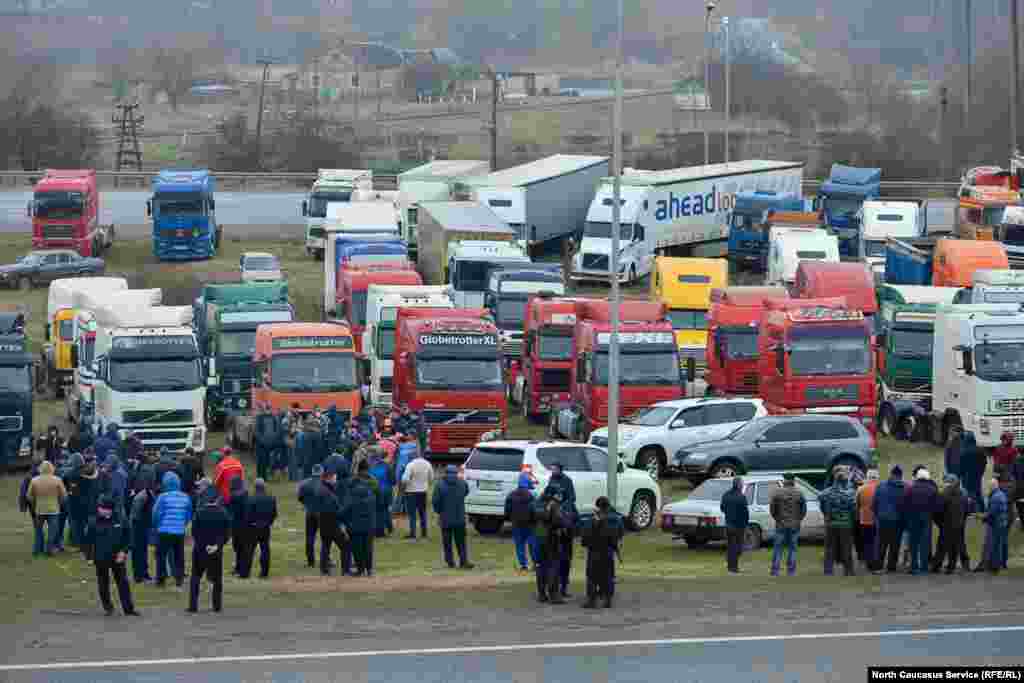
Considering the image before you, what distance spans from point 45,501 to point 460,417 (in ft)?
41.8

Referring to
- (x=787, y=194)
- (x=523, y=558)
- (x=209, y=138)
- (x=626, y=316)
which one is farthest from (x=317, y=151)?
(x=523, y=558)

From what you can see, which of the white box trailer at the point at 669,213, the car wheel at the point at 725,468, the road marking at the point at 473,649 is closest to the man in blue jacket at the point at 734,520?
the road marking at the point at 473,649

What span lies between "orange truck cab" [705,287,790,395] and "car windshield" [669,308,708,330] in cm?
348

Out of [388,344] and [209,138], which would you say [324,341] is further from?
[209,138]

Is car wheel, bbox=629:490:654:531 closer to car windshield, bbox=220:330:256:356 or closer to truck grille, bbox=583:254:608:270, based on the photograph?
car windshield, bbox=220:330:256:356

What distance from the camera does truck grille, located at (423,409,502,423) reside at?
3759cm

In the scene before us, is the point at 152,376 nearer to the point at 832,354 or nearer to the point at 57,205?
the point at 832,354

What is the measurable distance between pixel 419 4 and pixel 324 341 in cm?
15341

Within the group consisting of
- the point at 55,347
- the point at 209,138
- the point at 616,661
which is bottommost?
the point at 616,661

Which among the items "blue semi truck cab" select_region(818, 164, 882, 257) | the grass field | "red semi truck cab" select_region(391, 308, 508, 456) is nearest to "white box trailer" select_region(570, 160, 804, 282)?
"blue semi truck cab" select_region(818, 164, 882, 257)

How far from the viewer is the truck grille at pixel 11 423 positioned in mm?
36469

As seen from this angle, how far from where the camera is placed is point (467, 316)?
39.5m

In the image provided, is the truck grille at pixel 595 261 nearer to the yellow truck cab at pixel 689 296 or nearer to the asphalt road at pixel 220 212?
the yellow truck cab at pixel 689 296

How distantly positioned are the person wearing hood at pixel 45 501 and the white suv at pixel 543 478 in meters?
6.04
